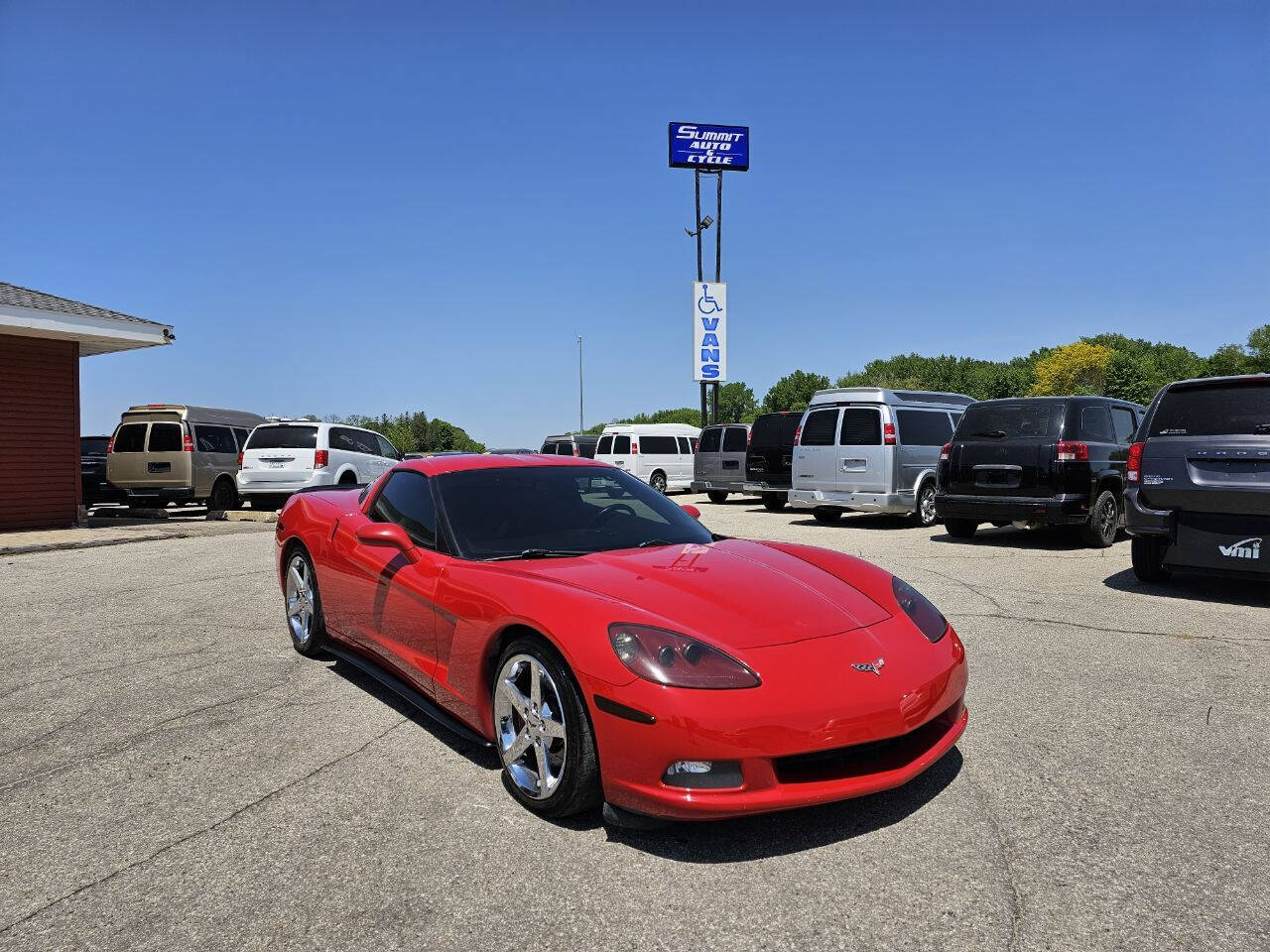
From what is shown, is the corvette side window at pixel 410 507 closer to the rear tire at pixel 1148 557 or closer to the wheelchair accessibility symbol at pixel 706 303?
the rear tire at pixel 1148 557

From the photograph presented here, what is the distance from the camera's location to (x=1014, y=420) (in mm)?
10719

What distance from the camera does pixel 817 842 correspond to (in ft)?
9.43

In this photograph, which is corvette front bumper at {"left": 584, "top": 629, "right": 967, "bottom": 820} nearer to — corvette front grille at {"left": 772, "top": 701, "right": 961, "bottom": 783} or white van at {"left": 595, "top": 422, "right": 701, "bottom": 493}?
corvette front grille at {"left": 772, "top": 701, "right": 961, "bottom": 783}

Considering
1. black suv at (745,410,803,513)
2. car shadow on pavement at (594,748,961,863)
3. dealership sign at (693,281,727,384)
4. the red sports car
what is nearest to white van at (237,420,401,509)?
black suv at (745,410,803,513)

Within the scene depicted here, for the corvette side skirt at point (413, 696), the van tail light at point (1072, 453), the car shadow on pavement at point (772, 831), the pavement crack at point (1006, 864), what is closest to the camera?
the pavement crack at point (1006, 864)

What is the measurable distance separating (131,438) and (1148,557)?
17.9 meters

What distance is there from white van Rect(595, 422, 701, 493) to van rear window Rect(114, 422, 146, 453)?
11.0 metres

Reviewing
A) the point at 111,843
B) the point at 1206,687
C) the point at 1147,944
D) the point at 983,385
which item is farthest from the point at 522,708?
the point at 983,385

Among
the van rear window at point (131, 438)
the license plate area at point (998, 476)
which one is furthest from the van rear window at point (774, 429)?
the van rear window at point (131, 438)

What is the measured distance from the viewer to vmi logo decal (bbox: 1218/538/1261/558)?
662 centimetres

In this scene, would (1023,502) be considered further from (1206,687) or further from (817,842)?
(817,842)

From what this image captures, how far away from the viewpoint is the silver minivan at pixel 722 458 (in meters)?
20.0

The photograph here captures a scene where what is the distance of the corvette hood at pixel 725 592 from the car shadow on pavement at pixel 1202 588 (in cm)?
520

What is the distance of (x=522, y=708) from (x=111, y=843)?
147 cm
